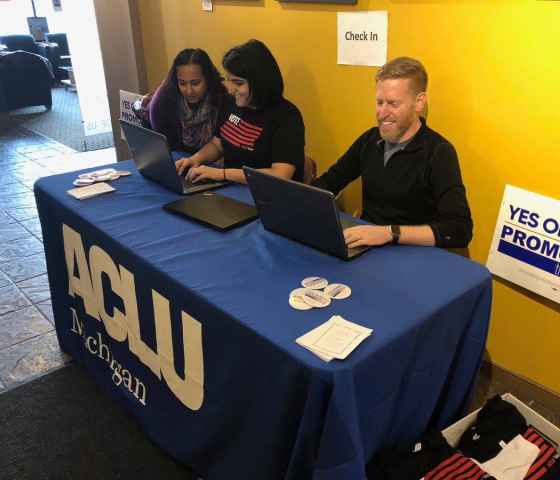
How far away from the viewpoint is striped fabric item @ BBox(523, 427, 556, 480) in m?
1.33

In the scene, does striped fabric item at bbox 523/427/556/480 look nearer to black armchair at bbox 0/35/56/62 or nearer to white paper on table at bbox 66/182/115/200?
white paper on table at bbox 66/182/115/200

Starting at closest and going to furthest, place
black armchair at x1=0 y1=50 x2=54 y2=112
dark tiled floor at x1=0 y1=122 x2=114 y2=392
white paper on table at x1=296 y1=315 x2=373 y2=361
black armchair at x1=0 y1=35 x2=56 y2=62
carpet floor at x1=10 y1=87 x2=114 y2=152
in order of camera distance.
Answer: white paper on table at x1=296 y1=315 x2=373 y2=361, dark tiled floor at x1=0 y1=122 x2=114 y2=392, carpet floor at x1=10 y1=87 x2=114 y2=152, black armchair at x1=0 y1=50 x2=54 y2=112, black armchair at x1=0 y1=35 x2=56 y2=62

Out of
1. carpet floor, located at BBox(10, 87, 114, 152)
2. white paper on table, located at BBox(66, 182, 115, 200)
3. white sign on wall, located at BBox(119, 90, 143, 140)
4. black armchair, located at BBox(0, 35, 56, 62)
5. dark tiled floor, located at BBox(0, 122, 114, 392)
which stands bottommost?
dark tiled floor, located at BBox(0, 122, 114, 392)

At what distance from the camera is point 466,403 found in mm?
1484

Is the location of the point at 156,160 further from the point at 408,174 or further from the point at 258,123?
the point at 408,174

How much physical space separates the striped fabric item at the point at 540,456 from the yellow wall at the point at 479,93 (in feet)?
1.56

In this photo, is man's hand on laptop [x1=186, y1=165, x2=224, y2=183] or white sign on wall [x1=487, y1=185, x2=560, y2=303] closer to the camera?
white sign on wall [x1=487, y1=185, x2=560, y2=303]

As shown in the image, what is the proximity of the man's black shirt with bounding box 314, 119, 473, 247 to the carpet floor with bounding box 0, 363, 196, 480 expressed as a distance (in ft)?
3.49

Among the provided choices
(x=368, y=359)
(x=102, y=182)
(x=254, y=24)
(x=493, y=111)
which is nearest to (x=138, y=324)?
(x=102, y=182)

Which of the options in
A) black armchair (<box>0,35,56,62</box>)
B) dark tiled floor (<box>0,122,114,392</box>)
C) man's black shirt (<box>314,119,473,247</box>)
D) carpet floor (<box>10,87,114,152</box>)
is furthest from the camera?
black armchair (<box>0,35,56,62</box>)

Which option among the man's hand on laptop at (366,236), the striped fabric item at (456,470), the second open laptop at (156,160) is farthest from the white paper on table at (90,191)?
the striped fabric item at (456,470)

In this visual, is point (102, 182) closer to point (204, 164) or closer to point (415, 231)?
point (204, 164)

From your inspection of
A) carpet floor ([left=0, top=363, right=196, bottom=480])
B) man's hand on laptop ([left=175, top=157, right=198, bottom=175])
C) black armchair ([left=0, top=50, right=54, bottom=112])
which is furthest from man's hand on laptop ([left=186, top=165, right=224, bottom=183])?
black armchair ([left=0, top=50, right=54, bottom=112])

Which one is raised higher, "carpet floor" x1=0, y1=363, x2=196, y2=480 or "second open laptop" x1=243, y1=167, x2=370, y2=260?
"second open laptop" x1=243, y1=167, x2=370, y2=260
